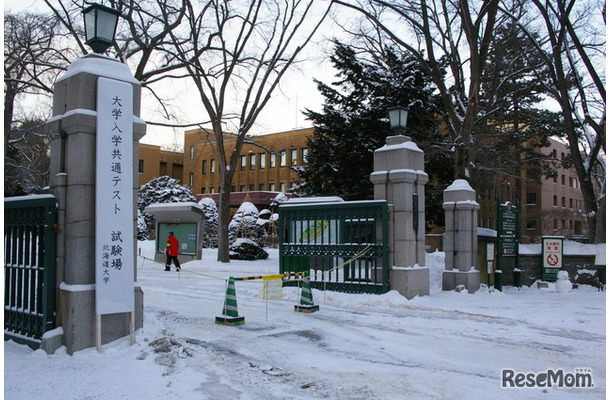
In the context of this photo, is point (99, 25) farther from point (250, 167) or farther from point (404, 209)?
point (250, 167)

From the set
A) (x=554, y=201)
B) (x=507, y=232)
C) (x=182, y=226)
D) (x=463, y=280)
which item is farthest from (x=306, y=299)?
(x=554, y=201)

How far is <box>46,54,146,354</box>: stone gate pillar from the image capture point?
675 cm

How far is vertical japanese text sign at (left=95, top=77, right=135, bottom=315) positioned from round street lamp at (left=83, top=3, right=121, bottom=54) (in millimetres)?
606

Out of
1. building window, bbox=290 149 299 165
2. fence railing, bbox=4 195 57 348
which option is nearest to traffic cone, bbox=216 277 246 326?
fence railing, bbox=4 195 57 348

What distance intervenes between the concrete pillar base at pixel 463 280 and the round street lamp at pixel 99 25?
10557 mm

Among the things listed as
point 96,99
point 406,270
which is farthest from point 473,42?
point 96,99

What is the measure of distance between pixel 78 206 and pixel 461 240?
10.5 m

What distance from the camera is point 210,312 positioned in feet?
34.0

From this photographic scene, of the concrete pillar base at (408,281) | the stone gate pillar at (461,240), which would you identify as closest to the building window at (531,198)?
the stone gate pillar at (461,240)

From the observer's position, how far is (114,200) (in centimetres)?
693

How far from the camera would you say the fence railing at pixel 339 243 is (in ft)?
41.0

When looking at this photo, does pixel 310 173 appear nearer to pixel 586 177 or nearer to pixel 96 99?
pixel 586 177

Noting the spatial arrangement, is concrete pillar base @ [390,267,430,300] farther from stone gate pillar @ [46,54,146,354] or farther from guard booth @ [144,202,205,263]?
guard booth @ [144,202,205,263]

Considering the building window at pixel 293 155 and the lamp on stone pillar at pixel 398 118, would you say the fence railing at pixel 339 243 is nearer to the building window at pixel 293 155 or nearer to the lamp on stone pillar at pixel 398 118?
the lamp on stone pillar at pixel 398 118
